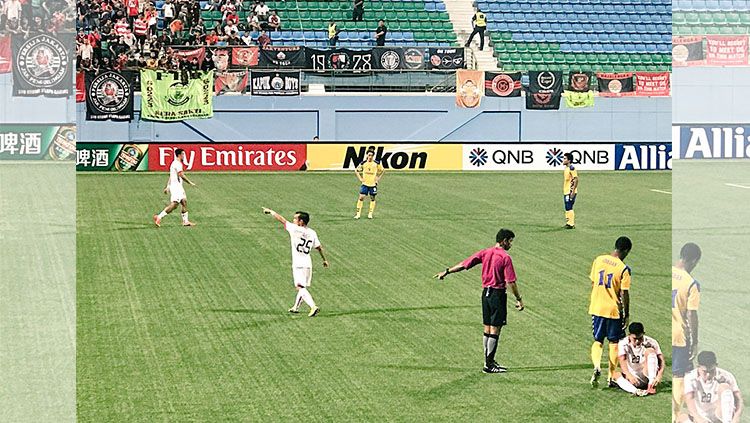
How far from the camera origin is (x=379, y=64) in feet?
149

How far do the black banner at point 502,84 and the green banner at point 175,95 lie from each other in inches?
425

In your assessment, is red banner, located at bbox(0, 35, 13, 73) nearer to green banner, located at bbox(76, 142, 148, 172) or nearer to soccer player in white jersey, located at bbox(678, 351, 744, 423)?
green banner, located at bbox(76, 142, 148, 172)

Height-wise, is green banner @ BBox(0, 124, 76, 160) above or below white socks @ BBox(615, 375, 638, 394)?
above

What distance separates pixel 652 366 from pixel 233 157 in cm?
3150

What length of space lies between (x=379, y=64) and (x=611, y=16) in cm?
1542

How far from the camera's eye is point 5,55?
1606 inches

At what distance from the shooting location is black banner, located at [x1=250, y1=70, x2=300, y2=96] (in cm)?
4434

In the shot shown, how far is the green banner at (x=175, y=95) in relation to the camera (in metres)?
43.1

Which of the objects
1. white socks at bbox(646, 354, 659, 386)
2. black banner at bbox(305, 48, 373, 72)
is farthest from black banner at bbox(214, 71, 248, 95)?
white socks at bbox(646, 354, 659, 386)

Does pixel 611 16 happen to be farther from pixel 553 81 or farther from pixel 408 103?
pixel 408 103

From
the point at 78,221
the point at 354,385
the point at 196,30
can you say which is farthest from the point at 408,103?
the point at 354,385

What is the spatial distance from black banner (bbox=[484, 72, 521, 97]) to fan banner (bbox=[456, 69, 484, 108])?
25 cm

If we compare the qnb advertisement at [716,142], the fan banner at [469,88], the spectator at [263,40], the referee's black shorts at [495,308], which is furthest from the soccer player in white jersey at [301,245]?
the qnb advertisement at [716,142]

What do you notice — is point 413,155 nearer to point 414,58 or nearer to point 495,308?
point 414,58
